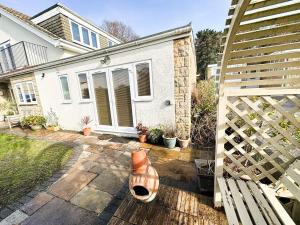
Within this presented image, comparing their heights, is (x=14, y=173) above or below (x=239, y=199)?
below

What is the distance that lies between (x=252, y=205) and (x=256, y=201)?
0.23 metres

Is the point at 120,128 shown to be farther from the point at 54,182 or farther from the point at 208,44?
the point at 208,44

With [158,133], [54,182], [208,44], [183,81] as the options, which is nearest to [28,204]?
[54,182]

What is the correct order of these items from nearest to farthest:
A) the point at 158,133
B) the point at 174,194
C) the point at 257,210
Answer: the point at 257,210 → the point at 174,194 → the point at 158,133

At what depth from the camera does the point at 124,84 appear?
19.2ft

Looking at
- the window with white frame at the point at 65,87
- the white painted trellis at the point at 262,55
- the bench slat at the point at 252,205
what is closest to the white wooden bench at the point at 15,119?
the window with white frame at the point at 65,87

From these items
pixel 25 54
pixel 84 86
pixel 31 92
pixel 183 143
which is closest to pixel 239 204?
pixel 183 143

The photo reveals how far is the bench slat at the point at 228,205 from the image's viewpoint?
1.70m

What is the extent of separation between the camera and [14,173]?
13.7 feet

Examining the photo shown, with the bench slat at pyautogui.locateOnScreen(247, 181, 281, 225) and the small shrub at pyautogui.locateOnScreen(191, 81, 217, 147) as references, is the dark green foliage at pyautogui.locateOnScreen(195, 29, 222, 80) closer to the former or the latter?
the small shrub at pyautogui.locateOnScreen(191, 81, 217, 147)

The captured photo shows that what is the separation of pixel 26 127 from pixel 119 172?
8.26 m

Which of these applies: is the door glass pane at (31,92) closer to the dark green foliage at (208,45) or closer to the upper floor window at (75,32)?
the upper floor window at (75,32)

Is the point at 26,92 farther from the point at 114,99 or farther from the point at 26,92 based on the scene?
the point at 114,99

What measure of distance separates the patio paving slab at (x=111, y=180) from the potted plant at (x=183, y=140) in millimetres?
1971
